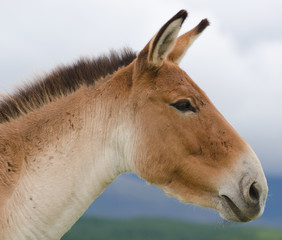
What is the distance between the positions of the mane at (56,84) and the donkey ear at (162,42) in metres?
0.74

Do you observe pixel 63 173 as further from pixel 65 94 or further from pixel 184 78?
pixel 184 78

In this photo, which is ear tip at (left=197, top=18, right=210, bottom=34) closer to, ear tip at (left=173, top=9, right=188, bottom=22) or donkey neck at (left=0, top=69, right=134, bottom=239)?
ear tip at (left=173, top=9, right=188, bottom=22)

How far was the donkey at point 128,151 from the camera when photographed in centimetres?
500

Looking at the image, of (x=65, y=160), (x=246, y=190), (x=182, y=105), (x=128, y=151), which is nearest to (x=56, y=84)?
(x=65, y=160)

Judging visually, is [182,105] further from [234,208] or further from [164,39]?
[234,208]

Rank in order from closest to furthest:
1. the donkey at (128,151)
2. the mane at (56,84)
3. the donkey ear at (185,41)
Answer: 1. the donkey at (128,151)
2. the mane at (56,84)
3. the donkey ear at (185,41)

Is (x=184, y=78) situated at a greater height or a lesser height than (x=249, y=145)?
greater

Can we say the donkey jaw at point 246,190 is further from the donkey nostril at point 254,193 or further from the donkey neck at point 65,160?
the donkey neck at point 65,160

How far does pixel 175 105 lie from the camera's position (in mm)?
5246

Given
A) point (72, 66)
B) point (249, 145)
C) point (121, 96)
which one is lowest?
point (249, 145)

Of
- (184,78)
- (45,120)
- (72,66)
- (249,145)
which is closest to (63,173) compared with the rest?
(45,120)

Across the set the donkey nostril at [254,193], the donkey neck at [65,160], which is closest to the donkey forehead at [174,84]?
the donkey neck at [65,160]

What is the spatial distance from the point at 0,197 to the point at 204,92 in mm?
3163

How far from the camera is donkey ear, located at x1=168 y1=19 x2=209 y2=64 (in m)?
6.12
